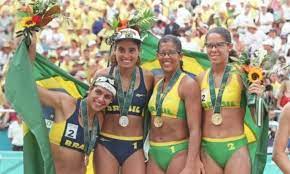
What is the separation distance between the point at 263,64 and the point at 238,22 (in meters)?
10.2

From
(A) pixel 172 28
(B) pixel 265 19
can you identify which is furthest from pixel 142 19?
(B) pixel 265 19

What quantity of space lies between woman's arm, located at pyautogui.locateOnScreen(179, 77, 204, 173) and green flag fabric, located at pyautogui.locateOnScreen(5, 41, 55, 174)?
1.26m

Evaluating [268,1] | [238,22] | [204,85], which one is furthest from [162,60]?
[268,1]

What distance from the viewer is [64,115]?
6.89m

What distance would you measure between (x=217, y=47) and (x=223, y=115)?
2.02 feet

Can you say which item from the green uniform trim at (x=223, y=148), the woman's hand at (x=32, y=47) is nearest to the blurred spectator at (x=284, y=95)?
the green uniform trim at (x=223, y=148)

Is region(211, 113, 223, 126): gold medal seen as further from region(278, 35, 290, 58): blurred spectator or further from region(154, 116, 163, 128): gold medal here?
region(278, 35, 290, 58): blurred spectator

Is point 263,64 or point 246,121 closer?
point 263,64

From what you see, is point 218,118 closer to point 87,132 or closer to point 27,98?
point 87,132

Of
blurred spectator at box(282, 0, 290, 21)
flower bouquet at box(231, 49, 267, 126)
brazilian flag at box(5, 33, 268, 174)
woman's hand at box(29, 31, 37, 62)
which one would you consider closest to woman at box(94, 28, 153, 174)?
brazilian flag at box(5, 33, 268, 174)

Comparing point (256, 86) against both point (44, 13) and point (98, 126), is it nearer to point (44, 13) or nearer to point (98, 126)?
→ point (98, 126)

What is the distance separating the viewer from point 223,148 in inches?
271

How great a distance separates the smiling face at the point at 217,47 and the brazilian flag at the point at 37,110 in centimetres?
69

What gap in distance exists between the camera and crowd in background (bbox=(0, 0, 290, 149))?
15.5 metres
